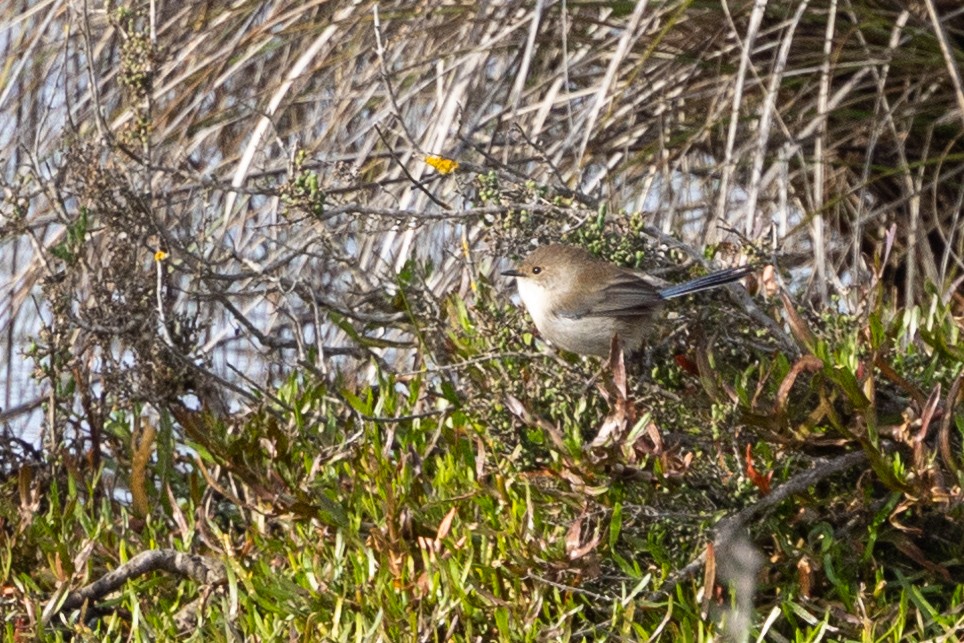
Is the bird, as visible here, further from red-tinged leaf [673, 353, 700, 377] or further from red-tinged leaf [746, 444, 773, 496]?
red-tinged leaf [746, 444, 773, 496]

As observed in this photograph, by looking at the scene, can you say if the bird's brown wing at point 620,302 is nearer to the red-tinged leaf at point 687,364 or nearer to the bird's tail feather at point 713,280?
the bird's tail feather at point 713,280

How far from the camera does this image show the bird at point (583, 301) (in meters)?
3.33

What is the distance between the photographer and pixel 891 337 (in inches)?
114

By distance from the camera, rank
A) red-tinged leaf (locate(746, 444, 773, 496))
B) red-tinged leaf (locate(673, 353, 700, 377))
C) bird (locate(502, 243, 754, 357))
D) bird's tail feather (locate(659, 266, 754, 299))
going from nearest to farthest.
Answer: red-tinged leaf (locate(746, 444, 773, 496)) < red-tinged leaf (locate(673, 353, 700, 377)) < bird's tail feather (locate(659, 266, 754, 299)) < bird (locate(502, 243, 754, 357))

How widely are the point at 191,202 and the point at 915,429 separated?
2426 millimetres

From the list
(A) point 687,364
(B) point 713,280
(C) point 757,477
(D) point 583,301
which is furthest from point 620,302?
(C) point 757,477

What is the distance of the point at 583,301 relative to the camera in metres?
3.47

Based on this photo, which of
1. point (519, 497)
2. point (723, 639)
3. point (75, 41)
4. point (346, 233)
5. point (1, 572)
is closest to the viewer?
point (723, 639)

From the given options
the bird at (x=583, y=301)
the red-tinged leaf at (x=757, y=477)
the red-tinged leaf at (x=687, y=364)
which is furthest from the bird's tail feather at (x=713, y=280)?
the red-tinged leaf at (x=757, y=477)

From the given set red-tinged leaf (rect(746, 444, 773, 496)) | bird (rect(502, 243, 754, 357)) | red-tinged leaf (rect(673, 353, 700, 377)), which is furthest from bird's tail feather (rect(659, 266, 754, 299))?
red-tinged leaf (rect(746, 444, 773, 496))

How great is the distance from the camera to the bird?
333 centimetres

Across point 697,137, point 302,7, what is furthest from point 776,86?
point 302,7

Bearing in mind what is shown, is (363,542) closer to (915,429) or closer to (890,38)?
(915,429)

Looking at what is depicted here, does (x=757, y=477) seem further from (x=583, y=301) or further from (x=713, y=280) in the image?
(x=583, y=301)
